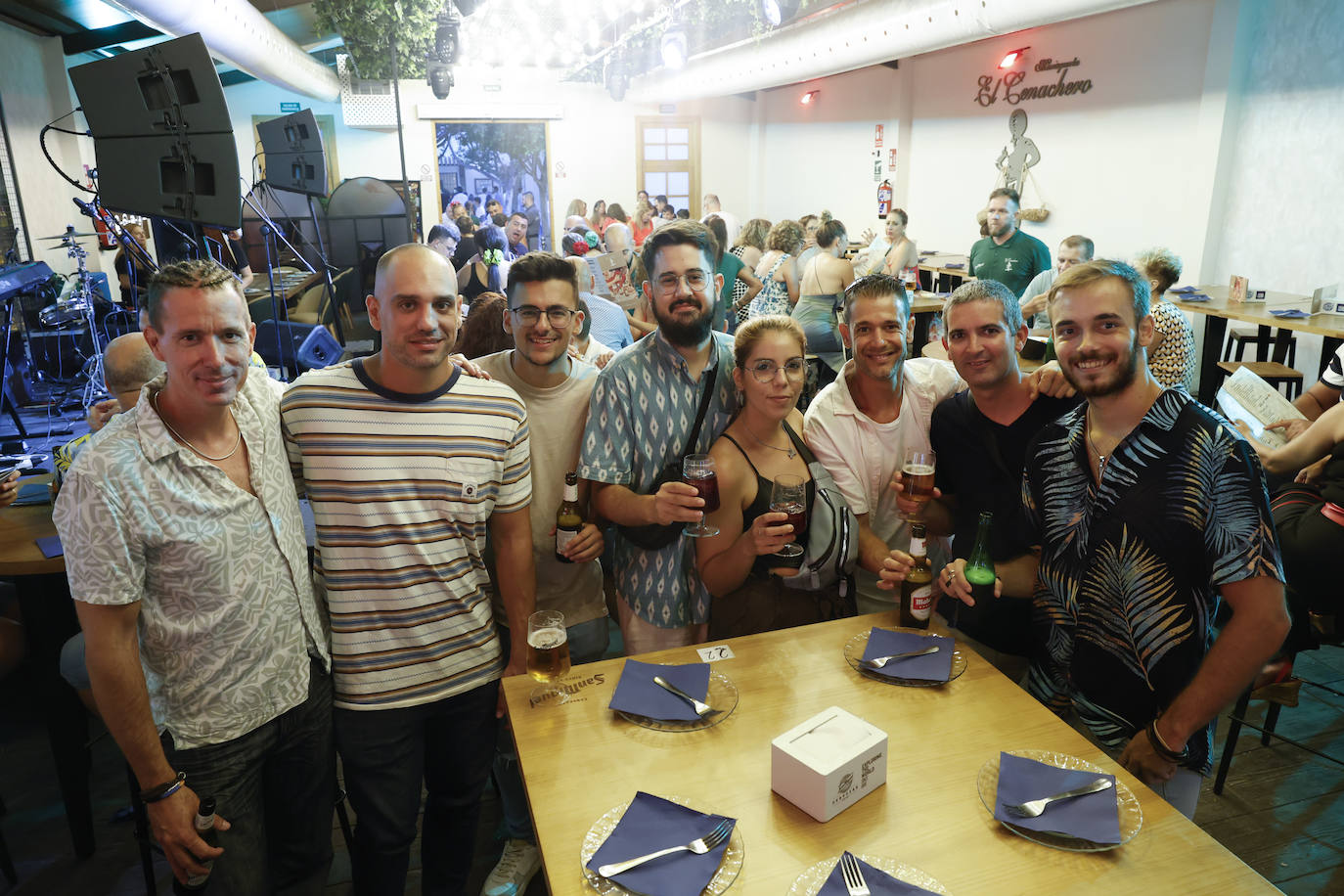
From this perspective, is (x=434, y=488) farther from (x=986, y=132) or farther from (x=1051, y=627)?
(x=986, y=132)

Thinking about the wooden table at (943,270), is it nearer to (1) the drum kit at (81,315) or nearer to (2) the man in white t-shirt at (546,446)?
(2) the man in white t-shirt at (546,446)

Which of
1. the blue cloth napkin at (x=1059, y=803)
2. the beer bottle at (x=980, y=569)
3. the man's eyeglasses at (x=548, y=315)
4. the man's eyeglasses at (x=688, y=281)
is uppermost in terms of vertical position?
the man's eyeglasses at (x=688, y=281)

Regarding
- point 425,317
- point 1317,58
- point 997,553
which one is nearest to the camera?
point 425,317

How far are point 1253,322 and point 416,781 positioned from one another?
630 cm

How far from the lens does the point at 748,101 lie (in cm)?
1672

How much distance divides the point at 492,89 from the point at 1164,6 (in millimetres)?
11736

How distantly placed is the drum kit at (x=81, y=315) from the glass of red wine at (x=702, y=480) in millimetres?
7760

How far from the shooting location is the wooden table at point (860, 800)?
1266mm

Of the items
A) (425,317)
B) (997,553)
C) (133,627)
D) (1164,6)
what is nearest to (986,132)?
(1164,6)

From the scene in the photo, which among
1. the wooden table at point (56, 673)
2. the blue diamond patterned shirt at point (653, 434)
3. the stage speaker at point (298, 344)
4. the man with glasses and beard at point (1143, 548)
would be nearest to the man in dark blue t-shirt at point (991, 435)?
the man with glasses and beard at point (1143, 548)

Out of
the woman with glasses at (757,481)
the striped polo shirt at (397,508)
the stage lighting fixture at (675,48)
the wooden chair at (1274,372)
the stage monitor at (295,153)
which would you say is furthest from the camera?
the stage lighting fixture at (675,48)

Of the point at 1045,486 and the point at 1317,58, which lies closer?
the point at 1045,486

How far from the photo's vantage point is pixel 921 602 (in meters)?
1.93

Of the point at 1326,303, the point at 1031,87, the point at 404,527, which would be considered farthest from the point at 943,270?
the point at 404,527
